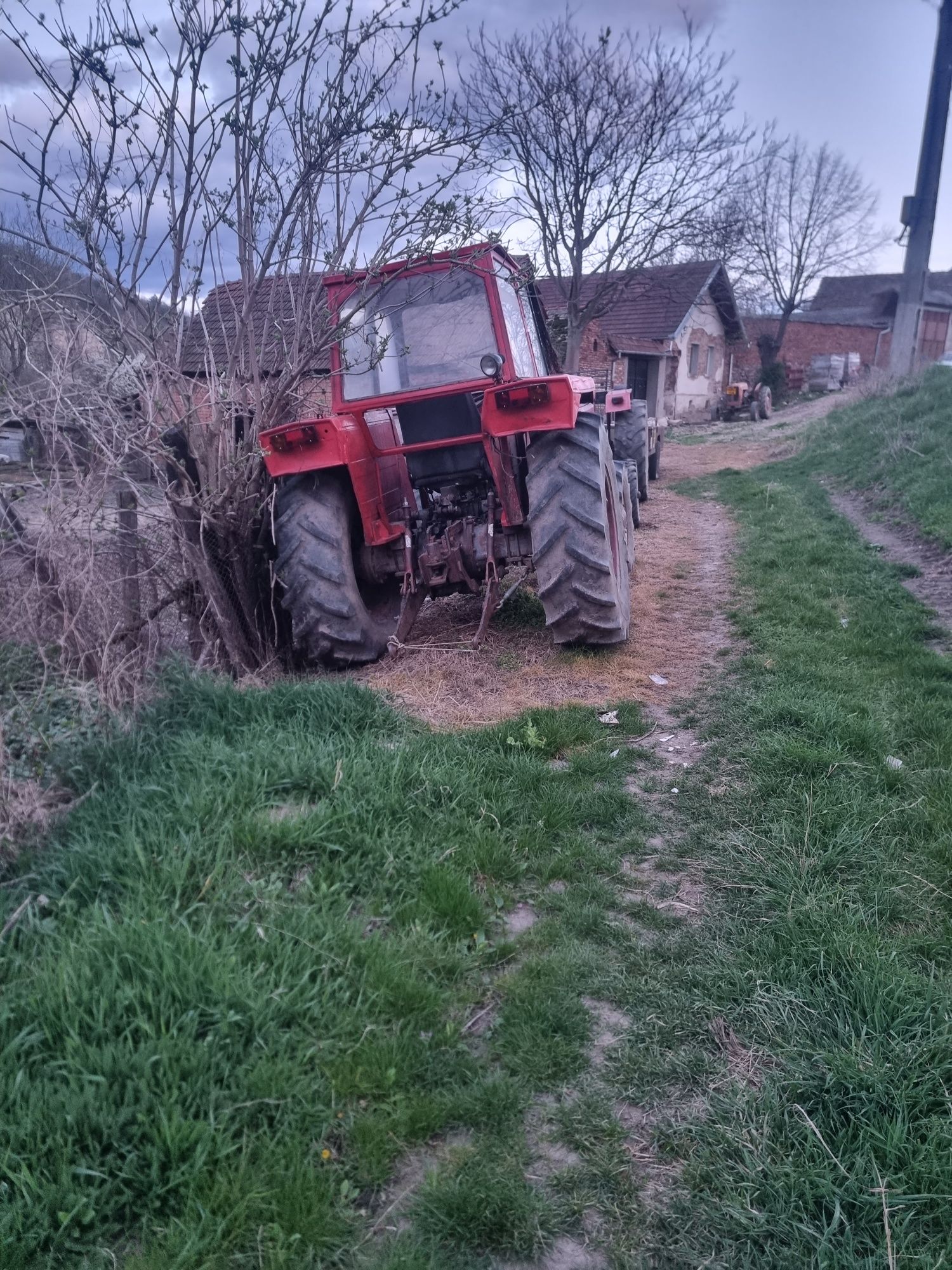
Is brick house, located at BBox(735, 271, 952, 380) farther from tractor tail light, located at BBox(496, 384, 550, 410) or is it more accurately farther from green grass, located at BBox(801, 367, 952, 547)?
tractor tail light, located at BBox(496, 384, 550, 410)

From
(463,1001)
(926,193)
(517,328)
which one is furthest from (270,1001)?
(926,193)

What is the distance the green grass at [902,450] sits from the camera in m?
9.20

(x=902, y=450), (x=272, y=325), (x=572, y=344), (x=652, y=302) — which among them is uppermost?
(x=652, y=302)

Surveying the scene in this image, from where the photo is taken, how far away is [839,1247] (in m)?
1.93

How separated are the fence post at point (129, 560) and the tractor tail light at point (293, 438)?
92cm

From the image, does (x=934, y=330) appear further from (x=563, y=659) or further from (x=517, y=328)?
(x=563, y=659)

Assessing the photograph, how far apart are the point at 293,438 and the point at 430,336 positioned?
46.8 inches

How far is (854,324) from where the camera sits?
38531mm

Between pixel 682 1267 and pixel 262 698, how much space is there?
10.1 ft

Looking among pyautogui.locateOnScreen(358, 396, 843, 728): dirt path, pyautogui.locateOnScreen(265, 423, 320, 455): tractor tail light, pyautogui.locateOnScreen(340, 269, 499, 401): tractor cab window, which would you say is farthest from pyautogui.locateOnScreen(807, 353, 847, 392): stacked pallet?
pyautogui.locateOnScreen(265, 423, 320, 455): tractor tail light

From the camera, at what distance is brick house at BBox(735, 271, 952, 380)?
38062 mm

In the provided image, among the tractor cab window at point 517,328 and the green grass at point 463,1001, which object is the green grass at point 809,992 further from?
the tractor cab window at point 517,328

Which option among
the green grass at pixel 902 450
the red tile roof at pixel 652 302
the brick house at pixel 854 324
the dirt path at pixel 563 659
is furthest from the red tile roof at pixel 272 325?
the brick house at pixel 854 324

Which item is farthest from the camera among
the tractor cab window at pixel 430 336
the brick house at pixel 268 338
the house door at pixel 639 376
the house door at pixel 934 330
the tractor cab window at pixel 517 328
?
the house door at pixel 934 330
